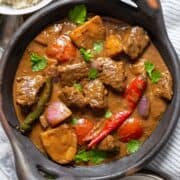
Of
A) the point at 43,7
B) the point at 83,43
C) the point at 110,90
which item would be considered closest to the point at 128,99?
the point at 110,90

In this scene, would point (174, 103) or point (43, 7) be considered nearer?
point (174, 103)

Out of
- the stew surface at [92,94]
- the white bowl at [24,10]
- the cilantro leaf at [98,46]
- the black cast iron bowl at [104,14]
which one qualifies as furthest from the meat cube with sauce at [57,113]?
the white bowl at [24,10]

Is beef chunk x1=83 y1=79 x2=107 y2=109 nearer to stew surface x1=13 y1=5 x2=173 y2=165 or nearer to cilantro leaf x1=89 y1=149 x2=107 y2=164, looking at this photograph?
stew surface x1=13 y1=5 x2=173 y2=165

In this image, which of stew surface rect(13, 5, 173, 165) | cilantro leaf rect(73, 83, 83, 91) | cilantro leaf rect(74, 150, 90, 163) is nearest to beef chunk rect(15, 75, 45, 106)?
stew surface rect(13, 5, 173, 165)

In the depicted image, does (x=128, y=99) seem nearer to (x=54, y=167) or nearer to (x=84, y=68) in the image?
(x=84, y=68)

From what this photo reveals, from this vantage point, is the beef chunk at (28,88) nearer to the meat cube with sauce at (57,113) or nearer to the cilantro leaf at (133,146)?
the meat cube with sauce at (57,113)

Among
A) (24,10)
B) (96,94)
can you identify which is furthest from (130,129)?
(24,10)
